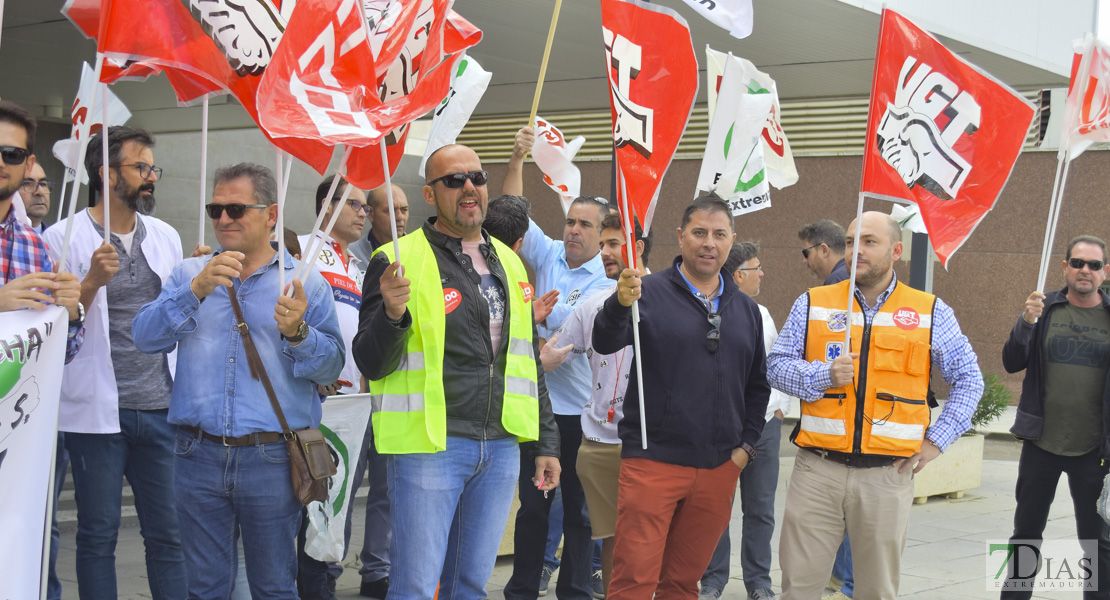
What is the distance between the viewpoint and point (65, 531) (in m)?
7.70

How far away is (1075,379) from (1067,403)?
15cm

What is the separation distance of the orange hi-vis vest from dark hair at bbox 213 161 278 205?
2.63 m

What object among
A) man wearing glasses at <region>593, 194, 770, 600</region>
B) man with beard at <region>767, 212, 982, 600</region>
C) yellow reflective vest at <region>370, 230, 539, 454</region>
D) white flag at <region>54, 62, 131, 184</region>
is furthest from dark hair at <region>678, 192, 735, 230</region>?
white flag at <region>54, 62, 131, 184</region>

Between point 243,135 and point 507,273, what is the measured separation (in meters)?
15.7

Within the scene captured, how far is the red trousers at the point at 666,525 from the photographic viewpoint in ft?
15.5

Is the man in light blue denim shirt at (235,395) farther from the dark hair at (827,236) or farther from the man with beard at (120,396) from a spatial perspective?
the dark hair at (827,236)

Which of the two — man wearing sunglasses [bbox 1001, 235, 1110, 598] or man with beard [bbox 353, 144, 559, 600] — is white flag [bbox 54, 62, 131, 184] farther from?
man wearing sunglasses [bbox 1001, 235, 1110, 598]

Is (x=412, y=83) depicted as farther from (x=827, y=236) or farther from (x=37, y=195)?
(x=827, y=236)

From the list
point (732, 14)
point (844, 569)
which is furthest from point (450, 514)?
point (844, 569)

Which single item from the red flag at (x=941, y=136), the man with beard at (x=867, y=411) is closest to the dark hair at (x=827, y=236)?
the red flag at (x=941, y=136)

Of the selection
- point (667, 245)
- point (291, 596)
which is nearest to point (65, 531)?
point (291, 596)

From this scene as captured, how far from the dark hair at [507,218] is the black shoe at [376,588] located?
2081 millimetres

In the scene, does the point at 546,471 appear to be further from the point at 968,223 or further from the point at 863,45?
the point at 863,45

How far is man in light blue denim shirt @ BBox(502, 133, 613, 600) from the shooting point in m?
5.75
